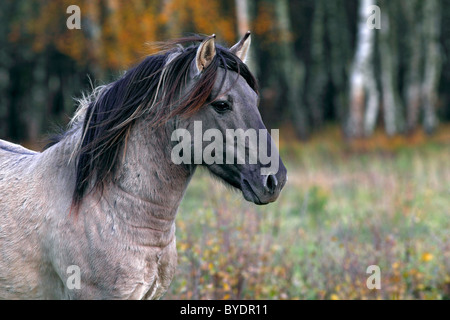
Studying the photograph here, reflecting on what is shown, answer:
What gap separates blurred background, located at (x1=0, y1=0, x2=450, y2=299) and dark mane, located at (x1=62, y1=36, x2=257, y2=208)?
63 cm

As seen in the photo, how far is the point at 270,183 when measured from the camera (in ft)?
10.2

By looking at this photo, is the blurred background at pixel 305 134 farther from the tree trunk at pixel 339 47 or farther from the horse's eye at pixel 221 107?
the horse's eye at pixel 221 107

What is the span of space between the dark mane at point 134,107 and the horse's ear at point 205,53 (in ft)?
0.12

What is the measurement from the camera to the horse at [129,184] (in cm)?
320

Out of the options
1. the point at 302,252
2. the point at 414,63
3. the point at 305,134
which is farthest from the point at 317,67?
the point at 302,252

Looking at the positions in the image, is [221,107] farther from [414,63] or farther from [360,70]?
[414,63]

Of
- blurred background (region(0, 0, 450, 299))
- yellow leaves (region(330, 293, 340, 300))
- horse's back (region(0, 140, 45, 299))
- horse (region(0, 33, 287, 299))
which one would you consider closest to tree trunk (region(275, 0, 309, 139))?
blurred background (region(0, 0, 450, 299))

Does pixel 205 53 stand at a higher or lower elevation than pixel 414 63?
lower

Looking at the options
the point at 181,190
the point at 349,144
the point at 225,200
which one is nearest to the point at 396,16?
the point at 349,144

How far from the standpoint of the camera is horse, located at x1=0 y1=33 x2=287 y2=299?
3.20 m

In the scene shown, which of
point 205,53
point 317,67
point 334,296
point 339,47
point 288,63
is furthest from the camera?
point 339,47

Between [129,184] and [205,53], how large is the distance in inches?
36.8

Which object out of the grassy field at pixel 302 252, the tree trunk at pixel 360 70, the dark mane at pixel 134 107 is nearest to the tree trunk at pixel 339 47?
the tree trunk at pixel 360 70

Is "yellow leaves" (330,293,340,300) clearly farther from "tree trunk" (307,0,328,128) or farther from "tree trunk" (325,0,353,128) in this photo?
"tree trunk" (307,0,328,128)
